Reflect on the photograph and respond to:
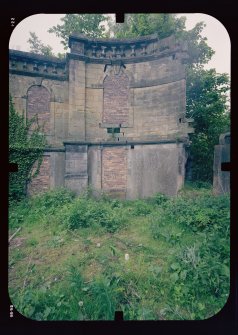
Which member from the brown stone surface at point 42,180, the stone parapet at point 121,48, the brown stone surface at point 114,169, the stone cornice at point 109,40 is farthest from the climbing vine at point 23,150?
the stone cornice at point 109,40

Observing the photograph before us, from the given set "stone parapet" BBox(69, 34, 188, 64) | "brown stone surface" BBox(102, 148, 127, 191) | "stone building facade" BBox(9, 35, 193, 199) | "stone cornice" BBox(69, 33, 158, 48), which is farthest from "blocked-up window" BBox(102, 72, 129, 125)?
"brown stone surface" BBox(102, 148, 127, 191)

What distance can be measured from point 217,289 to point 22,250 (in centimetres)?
401

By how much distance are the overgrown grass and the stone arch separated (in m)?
4.39

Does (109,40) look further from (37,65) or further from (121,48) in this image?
(37,65)

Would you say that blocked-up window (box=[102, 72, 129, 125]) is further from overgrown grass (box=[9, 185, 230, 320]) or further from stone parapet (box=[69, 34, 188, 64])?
overgrown grass (box=[9, 185, 230, 320])

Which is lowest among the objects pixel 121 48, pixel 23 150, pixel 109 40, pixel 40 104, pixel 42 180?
pixel 42 180

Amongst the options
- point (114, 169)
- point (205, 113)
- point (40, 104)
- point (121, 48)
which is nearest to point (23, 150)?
point (40, 104)

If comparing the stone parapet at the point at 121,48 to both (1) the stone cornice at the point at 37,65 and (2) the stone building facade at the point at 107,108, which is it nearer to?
(2) the stone building facade at the point at 107,108

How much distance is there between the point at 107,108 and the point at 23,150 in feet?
13.0

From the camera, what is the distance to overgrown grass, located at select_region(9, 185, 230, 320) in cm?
276

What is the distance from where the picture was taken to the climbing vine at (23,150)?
25.9 ft

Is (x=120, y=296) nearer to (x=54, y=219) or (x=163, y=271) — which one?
(x=163, y=271)

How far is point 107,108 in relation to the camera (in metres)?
8.95
